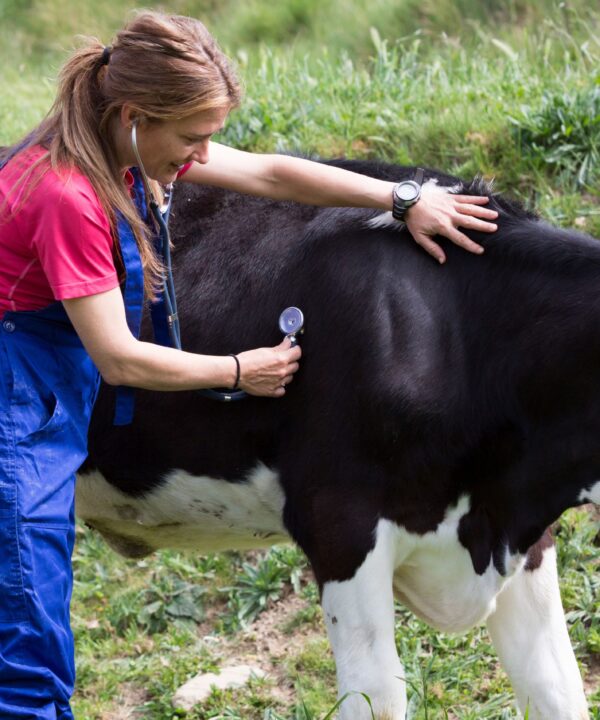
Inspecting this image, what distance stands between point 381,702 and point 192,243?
4.92 feet

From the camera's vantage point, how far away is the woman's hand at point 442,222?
3475mm

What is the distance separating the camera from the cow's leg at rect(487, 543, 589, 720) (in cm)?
382

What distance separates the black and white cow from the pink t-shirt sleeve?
818 millimetres

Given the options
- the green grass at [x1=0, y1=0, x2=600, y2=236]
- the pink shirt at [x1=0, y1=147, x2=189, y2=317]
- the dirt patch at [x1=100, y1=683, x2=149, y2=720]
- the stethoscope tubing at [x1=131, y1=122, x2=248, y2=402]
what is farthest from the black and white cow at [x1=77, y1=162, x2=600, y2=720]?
the green grass at [x1=0, y1=0, x2=600, y2=236]

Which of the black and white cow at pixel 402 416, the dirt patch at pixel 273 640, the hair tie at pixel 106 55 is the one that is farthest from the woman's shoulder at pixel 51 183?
the dirt patch at pixel 273 640

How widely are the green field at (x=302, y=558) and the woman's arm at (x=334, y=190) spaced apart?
1.85 feet

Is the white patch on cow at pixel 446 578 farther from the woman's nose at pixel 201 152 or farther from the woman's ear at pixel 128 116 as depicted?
the woman's ear at pixel 128 116

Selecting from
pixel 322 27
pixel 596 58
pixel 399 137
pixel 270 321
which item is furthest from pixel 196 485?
pixel 322 27

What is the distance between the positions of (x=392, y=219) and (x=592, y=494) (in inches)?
36.7

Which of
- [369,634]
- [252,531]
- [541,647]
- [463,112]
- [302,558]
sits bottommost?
[302,558]

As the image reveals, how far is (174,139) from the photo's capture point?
9.88ft

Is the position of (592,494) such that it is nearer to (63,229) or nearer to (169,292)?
(169,292)

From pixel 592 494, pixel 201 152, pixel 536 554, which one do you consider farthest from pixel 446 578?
pixel 201 152

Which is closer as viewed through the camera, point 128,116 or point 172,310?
point 128,116
